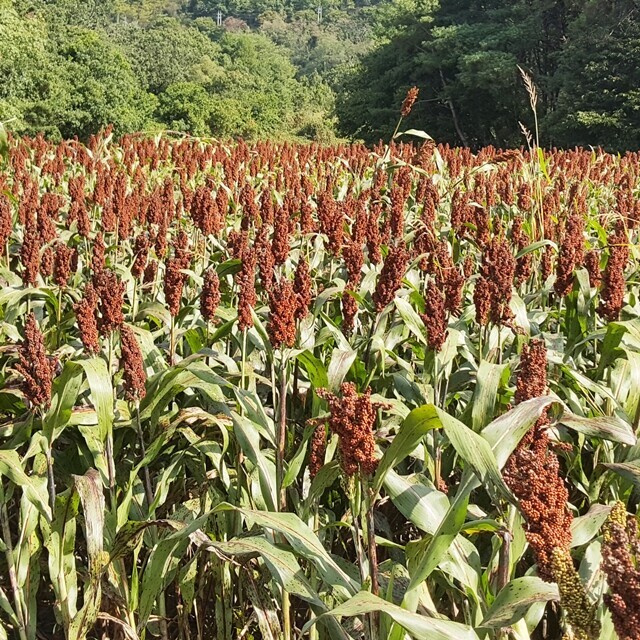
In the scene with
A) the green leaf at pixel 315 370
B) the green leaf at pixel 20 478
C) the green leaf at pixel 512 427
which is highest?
the green leaf at pixel 512 427

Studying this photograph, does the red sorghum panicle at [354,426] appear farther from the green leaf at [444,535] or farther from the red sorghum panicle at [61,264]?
the red sorghum panicle at [61,264]

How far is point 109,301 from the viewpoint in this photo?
Result: 206cm

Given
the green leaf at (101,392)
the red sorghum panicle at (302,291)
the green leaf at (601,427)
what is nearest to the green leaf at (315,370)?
the red sorghum panicle at (302,291)

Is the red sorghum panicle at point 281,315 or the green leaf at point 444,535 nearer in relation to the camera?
the green leaf at point 444,535

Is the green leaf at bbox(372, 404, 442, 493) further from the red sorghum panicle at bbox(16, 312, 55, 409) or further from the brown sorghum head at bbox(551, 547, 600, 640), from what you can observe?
the red sorghum panicle at bbox(16, 312, 55, 409)

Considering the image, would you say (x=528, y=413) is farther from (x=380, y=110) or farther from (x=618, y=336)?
(x=380, y=110)

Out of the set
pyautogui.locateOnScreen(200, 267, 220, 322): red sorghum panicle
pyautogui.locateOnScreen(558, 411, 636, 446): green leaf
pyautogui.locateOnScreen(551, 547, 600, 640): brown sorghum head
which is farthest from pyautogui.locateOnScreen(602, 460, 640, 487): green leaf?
pyautogui.locateOnScreen(200, 267, 220, 322): red sorghum panicle

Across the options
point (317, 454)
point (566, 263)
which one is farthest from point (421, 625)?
point (566, 263)

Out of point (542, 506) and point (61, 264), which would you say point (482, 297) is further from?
point (61, 264)

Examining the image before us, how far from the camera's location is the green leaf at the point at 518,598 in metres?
1.25

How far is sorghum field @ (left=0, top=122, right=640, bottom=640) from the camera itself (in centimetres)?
131

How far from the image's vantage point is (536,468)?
1.00 m

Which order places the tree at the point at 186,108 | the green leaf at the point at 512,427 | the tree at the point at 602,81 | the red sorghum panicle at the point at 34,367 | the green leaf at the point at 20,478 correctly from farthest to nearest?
the tree at the point at 186,108, the tree at the point at 602,81, the green leaf at the point at 20,478, the red sorghum panicle at the point at 34,367, the green leaf at the point at 512,427

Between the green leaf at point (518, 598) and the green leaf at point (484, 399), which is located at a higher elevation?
the green leaf at point (484, 399)
